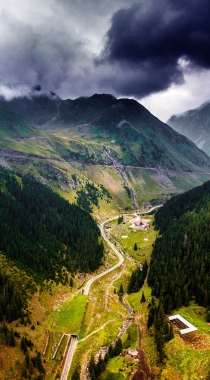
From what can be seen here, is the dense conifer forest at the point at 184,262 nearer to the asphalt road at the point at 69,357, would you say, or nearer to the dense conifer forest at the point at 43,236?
the asphalt road at the point at 69,357

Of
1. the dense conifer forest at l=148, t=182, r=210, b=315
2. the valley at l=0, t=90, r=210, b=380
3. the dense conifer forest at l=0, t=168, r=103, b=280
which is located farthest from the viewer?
the dense conifer forest at l=0, t=168, r=103, b=280

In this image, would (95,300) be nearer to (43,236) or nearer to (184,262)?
(184,262)

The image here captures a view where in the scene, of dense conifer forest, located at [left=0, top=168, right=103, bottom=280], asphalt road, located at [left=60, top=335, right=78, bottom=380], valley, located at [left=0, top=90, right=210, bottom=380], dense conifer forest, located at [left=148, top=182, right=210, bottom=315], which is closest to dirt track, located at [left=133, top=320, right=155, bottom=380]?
valley, located at [left=0, top=90, right=210, bottom=380]

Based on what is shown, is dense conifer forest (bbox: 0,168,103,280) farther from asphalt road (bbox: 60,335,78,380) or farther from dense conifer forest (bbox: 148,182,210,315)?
dense conifer forest (bbox: 148,182,210,315)

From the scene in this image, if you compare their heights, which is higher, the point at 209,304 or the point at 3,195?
the point at 3,195

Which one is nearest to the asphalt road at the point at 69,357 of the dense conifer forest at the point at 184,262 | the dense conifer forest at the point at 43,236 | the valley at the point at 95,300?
the valley at the point at 95,300

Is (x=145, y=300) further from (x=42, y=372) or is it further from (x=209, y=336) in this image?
(x=42, y=372)

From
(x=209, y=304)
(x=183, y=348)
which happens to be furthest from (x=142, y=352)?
(x=209, y=304)
